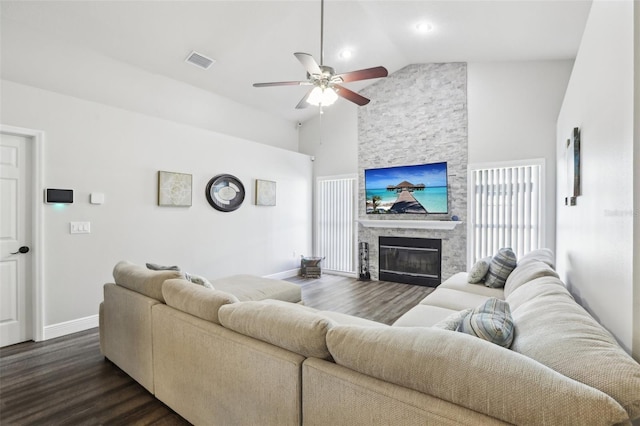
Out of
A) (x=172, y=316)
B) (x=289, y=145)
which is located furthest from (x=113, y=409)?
(x=289, y=145)

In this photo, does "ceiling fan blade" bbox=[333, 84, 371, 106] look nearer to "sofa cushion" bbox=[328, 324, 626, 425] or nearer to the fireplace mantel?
"sofa cushion" bbox=[328, 324, 626, 425]

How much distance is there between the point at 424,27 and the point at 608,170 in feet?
12.4

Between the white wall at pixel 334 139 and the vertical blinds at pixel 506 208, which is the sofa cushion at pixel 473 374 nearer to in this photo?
the vertical blinds at pixel 506 208

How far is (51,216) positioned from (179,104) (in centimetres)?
249

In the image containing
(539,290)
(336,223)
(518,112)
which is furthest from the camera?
(336,223)

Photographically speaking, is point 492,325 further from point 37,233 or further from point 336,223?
point 336,223

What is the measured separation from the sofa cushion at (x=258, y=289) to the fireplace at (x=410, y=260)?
2989 millimetres

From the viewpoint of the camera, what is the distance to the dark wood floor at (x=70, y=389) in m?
1.99

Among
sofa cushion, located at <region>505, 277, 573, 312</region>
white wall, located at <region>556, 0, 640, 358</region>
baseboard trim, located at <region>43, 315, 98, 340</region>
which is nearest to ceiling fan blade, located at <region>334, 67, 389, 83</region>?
white wall, located at <region>556, 0, 640, 358</region>

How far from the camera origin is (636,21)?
1.14 meters

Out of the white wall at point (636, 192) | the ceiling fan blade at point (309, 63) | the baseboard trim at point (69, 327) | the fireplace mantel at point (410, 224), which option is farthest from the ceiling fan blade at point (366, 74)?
the baseboard trim at point (69, 327)

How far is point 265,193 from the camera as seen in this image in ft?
19.1

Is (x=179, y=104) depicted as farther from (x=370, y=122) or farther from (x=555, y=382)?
(x=555, y=382)

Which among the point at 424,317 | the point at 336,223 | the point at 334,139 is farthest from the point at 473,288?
the point at 334,139
